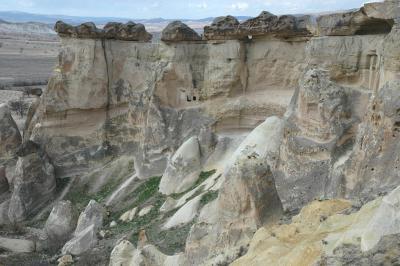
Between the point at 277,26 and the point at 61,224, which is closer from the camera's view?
the point at 277,26

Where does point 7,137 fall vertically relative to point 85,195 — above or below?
above

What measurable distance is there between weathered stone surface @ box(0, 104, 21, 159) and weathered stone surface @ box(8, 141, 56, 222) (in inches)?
81.4

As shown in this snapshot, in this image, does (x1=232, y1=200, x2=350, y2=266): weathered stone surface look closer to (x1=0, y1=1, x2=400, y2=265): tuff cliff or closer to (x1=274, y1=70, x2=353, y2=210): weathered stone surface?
(x1=0, y1=1, x2=400, y2=265): tuff cliff

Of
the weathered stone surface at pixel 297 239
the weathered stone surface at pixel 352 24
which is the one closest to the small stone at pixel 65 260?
the weathered stone surface at pixel 297 239

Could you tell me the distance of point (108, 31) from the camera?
781 inches

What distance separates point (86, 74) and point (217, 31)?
5488 mm

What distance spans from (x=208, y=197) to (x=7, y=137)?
10408mm

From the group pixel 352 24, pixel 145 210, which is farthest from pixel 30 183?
pixel 352 24

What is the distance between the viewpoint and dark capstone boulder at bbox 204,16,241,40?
16.8 metres

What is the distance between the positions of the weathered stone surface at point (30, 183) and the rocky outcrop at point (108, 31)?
4.26 metres

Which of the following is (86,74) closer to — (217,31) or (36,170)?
(36,170)

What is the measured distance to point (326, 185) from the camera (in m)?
10.8

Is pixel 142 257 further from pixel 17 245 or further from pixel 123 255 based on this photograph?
pixel 17 245

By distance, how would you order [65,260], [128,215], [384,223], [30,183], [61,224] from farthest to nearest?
[30,183] → [61,224] → [128,215] → [65,260] → [384,223]
